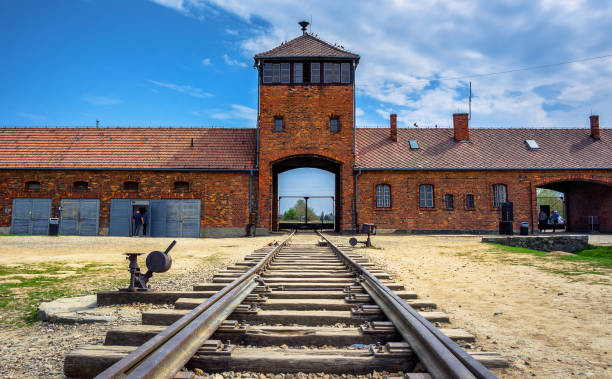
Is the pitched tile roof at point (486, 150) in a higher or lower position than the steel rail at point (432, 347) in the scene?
higher

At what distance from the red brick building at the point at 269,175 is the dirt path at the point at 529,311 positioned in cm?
1377

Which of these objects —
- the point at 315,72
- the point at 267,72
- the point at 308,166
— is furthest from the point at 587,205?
the point at 267,72

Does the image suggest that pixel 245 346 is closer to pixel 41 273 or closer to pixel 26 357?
pixel 26 357

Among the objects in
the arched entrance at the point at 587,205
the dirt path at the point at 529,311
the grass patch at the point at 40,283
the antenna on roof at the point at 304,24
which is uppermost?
the antenna on roof at the point at 304,24

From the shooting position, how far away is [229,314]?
3.17 m

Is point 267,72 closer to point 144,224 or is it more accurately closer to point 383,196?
point 383,196

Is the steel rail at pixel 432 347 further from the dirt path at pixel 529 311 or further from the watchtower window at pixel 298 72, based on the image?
the watchtower window at pixel 298 72

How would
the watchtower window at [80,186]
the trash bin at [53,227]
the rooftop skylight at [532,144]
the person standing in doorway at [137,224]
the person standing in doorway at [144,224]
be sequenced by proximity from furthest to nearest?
the rooftop skylight at [532,144] < the watchtower window at [80,186] < the person standing in doorway at [144,224] < the person standing in doorway at [137,224] < the trash bin at [53,227]

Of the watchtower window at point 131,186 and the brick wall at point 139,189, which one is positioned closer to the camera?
the brick wall at point 139,189

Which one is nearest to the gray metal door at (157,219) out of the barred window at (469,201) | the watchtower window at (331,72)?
the watchtower window at (331,72)

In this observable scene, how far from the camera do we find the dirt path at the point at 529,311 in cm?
283

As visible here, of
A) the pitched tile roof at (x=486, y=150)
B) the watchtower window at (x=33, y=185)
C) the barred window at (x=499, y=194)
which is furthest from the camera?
the pitched tile roof at (x=486, y=150)

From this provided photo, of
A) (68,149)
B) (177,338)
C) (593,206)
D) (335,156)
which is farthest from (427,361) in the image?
(593,206)

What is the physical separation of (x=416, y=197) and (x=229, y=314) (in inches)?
802
